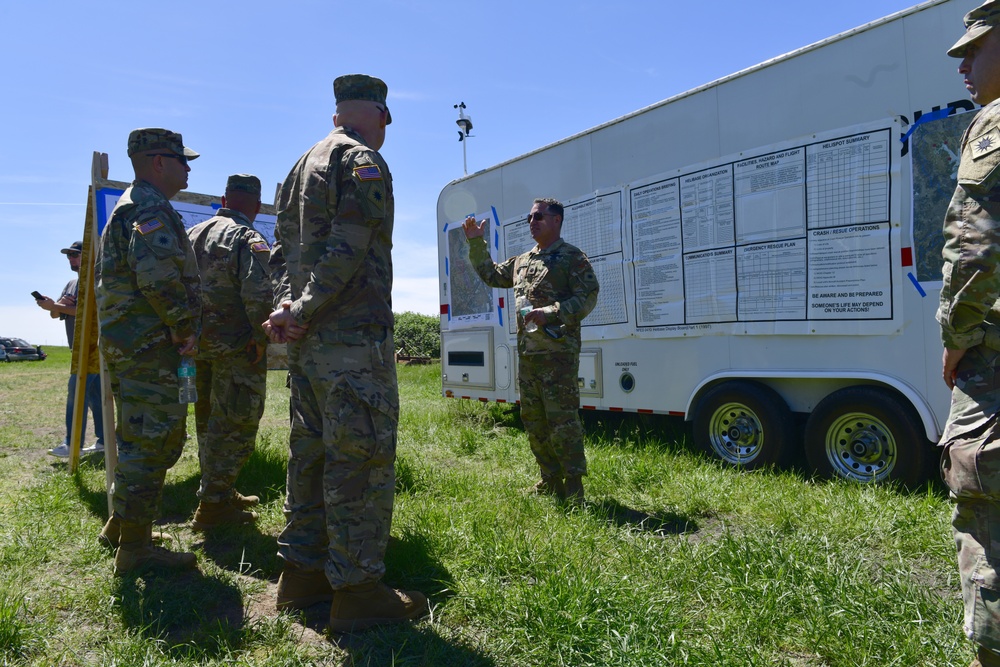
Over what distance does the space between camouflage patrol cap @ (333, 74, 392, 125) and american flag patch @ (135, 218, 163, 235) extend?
113cm

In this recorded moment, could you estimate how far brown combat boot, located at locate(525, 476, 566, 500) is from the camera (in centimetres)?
429

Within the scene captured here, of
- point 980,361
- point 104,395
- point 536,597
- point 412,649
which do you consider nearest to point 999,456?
point 980,361

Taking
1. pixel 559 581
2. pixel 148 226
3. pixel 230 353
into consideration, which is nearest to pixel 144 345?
pixel 148 226

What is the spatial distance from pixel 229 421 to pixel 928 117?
4.74 meters

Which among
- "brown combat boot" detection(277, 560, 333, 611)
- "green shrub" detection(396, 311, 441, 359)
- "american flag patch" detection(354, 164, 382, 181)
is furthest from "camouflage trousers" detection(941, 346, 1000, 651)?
"green shrub" detection(396, 311, 441, 359)

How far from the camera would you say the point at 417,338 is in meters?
21.3

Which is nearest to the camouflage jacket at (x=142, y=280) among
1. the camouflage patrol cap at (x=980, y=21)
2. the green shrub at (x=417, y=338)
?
the camouflage patrol cap at (x=980, y=21)

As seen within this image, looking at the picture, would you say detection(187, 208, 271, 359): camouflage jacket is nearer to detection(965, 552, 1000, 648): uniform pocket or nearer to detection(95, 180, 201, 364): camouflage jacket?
detection(95, 180, 201, 364): camouflage jacket

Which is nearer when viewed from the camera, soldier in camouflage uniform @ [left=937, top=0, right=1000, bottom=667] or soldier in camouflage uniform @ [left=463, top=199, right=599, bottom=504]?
soldier in camouflage uniform @ [left=937, top=0, right=1000, bottom=667]

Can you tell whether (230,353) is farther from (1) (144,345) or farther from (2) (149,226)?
(2) (149,226)

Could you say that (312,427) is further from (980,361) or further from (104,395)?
(980,361)

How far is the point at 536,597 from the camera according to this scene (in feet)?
8.24

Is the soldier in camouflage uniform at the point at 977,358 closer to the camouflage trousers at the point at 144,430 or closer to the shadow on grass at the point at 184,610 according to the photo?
the shadow on grass at the point at 184,610

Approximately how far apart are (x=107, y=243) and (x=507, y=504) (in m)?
2.60
